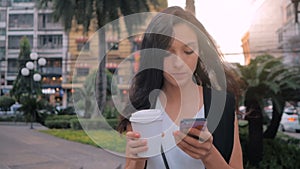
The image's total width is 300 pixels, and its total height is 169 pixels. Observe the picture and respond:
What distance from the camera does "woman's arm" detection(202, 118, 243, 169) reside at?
31.8 inches

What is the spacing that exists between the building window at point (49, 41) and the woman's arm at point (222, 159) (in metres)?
33.7

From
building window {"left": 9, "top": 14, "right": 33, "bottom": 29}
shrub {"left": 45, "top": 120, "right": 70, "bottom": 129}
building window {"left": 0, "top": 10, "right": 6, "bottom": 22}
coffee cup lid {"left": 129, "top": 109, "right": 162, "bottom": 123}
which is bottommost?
shrub {"left": 45, "top": 120, "right": 70, "bottom": 129}

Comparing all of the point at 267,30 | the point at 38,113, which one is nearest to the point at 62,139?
the point at 38,113

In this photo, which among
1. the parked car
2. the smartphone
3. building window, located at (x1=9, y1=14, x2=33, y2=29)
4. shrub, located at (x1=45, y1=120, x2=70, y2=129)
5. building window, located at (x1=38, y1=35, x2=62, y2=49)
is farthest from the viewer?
building window, located at (x1=9, y1=14, x2=33, y2=29)

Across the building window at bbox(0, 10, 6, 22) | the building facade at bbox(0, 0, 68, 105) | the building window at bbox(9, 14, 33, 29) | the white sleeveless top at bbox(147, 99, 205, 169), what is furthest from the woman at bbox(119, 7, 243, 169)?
the building window at bbox(0, 10, 6, 22)

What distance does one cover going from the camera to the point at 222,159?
2.75 feet

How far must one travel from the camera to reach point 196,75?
1066 millimetres

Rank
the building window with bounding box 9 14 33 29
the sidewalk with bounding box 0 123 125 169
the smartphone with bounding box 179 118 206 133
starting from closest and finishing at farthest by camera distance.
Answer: the smartphone with bounding box 179 118 206 133
the sidewalk with bounding box 0 123 125 169
the building window with bounding box 9 14 33 29

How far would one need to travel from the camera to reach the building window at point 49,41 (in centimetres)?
3303

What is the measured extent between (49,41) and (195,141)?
34.7m

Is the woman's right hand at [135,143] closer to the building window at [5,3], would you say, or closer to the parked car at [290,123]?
the parked car at [290,123]

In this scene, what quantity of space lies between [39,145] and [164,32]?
7.88m

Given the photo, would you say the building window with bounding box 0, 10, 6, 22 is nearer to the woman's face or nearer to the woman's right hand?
the woman's face

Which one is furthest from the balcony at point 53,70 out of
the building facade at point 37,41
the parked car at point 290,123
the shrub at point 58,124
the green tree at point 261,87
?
the green tree at point 261,87
